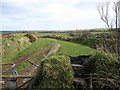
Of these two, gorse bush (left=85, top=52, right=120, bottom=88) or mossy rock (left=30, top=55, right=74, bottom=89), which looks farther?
mossy rock (left=30, top=55, right=74, bottom=89)

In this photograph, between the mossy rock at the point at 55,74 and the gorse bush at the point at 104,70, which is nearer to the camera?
the gorse bush at the point at 104,70

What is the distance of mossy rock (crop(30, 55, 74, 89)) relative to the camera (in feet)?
25.8

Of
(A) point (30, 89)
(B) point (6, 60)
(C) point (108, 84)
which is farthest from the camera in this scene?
(B) point (6, 60)

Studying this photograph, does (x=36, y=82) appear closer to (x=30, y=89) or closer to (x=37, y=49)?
(x=30, y=89)

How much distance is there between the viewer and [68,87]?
7.90 m

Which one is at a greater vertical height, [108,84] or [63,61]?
[63,61]

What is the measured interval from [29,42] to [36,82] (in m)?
26.3

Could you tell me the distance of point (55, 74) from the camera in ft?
25.9

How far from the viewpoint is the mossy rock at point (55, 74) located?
7.85 m

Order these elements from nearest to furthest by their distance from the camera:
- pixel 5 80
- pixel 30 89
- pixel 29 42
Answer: pixel 30 89
pixel 5 80
pixel 29 42

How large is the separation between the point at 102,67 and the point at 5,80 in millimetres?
3619

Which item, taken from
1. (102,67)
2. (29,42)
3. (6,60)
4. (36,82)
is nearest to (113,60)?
(102,67)

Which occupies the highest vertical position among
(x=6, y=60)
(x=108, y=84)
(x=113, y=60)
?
(x=113, y=60)

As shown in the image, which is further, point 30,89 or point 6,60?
point 6,60
